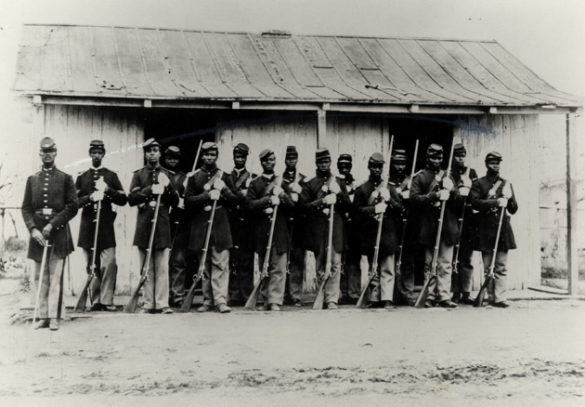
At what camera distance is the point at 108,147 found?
10.1 m

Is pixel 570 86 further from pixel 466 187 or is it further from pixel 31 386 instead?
pixel 31 386

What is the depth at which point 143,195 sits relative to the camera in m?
8.46

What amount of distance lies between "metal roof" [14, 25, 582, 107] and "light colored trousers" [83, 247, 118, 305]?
2.08 m

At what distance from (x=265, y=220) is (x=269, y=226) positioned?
90 millimetres

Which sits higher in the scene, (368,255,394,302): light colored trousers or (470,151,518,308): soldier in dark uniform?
(470,151,518,308): soldier in dark uniform

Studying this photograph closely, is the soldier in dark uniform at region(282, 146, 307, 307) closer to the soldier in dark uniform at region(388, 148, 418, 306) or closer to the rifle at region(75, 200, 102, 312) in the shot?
the soldier in dark uniform at region(388, 148, 418, 306)

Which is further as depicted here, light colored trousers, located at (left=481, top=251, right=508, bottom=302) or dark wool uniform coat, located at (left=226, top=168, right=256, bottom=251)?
light colored trousers, located at (left=481, top=251, right=508, bottom=302)

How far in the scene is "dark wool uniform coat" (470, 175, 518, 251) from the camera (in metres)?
9.24

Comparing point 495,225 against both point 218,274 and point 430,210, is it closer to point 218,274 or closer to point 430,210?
point 430,210

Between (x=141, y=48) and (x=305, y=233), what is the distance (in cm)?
431

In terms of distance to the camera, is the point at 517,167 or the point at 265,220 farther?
the point at 517,167

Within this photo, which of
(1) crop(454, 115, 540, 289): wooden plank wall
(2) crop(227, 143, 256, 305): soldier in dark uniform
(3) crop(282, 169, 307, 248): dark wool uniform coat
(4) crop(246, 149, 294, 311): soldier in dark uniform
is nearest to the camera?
(4) crop(246, 149, 294, 311): soldier in dark uniform

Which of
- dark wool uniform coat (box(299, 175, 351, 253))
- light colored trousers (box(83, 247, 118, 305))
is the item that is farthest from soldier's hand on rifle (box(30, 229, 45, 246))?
dark wool uniform coat (box(299, 175, 351, 253))

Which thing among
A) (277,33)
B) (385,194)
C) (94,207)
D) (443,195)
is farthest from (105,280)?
(277,33)
